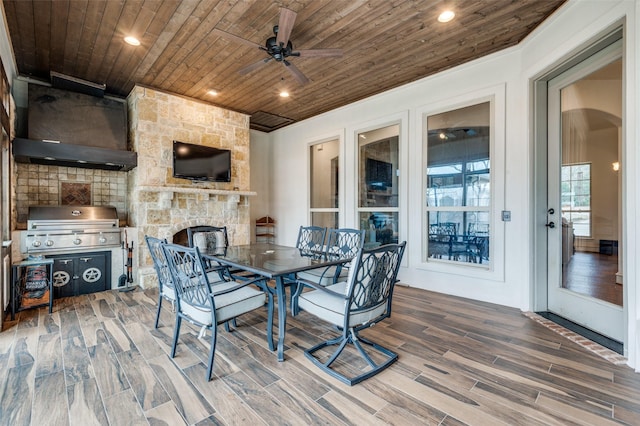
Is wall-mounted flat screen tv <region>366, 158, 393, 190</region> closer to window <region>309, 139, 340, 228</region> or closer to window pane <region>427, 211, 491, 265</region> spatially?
window <region>309, 139, 340, 228</region>

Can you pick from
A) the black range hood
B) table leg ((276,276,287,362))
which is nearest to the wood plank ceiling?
the black range hood

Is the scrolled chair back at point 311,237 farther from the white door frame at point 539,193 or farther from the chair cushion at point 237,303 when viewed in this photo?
the white door frame at point 539,193

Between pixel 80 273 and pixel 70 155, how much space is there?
1.57m

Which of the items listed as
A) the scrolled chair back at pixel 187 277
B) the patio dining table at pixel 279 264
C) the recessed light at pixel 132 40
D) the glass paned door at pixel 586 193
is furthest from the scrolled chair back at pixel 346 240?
the recessed light at pixel 132 40

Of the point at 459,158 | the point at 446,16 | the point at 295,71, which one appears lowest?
the point at 459,158

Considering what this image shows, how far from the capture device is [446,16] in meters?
2.74

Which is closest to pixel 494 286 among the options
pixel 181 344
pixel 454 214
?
pixel 454 214

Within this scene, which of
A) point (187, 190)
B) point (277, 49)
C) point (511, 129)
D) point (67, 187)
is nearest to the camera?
point (277, 49)

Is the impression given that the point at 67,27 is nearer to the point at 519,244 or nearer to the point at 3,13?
the point at 3,13

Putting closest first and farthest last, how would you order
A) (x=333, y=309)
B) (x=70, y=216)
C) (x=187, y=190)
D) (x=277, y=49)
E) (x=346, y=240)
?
(x=333, y=309)
(x=277, y=49)
(x=346, y=240)
(x=70, y=216)
(x=187, y=190)

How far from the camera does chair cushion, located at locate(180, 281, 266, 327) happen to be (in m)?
2.06

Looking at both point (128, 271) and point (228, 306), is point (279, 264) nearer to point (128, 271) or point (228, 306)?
point (228, 306)

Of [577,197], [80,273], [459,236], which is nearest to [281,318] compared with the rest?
[459,236]

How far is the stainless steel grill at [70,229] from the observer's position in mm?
3621
